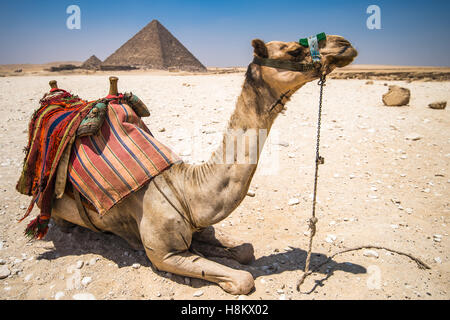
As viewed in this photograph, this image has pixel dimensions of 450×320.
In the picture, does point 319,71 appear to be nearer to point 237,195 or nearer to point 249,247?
point 237,195

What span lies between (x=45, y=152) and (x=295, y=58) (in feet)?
8.34

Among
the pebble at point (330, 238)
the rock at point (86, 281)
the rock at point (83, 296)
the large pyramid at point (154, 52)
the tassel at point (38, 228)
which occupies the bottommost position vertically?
the rock at point (83, 296)

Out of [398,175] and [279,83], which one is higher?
[279,83]

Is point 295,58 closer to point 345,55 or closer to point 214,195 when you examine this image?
point 345,55

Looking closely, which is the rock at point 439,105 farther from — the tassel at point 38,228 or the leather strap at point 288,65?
the tassel at point 38,228

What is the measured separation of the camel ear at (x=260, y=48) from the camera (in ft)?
7.38

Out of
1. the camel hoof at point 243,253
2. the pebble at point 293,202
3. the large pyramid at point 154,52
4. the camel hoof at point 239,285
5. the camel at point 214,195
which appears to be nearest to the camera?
the camel at point 214,195

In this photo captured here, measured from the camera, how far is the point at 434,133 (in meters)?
7.27

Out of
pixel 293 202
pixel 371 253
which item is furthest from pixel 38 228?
pixel 371 253

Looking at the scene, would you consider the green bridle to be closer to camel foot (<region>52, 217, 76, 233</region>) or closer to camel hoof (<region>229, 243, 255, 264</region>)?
camel hoof (<region>229, 243, 255, 264</region>)

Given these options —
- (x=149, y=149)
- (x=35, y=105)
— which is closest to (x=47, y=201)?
(x=149, y=149)

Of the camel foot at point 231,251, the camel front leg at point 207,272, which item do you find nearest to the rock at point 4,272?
the camel front leg at point 207,272
